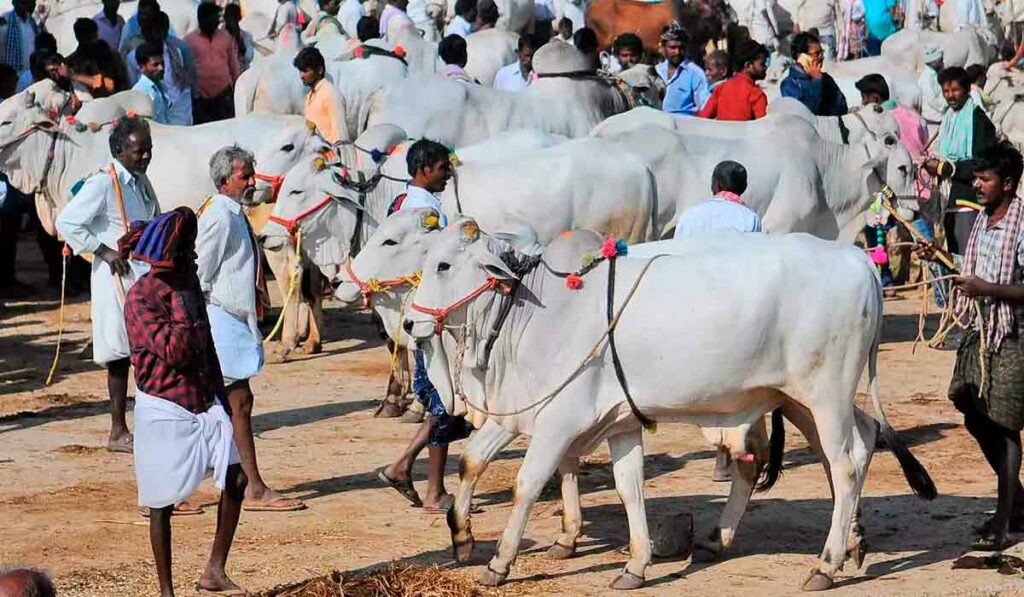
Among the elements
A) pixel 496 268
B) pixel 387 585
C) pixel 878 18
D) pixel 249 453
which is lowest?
pixel 387 585

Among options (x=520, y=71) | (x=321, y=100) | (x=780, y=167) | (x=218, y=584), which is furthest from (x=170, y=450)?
(x=520, y=71)

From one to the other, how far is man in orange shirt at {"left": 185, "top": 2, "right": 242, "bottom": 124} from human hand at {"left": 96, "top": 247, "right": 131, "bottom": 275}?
8010 millimetres

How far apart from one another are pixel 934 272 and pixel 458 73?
15.1 ft

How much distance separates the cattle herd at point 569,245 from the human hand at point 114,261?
3.80 ft

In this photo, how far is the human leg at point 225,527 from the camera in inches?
289

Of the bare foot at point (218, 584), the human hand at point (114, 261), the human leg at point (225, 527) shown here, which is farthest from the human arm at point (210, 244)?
the bare foot at point (218, 584)

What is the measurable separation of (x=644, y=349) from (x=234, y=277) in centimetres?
216

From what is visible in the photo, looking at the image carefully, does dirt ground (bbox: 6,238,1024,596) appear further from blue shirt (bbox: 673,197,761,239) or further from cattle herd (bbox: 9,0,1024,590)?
blue shirt (bbox: 673,197,761,239)

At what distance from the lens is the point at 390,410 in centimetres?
1142

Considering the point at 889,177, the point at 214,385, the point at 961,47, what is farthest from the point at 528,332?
the point at 961,47

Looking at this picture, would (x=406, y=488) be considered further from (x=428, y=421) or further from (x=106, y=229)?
(x=106, y=229)

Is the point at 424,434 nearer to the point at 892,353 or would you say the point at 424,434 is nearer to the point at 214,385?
the point at 214,385

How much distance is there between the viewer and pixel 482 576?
7.82 metres

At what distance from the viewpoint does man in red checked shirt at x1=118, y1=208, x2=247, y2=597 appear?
7.09m
